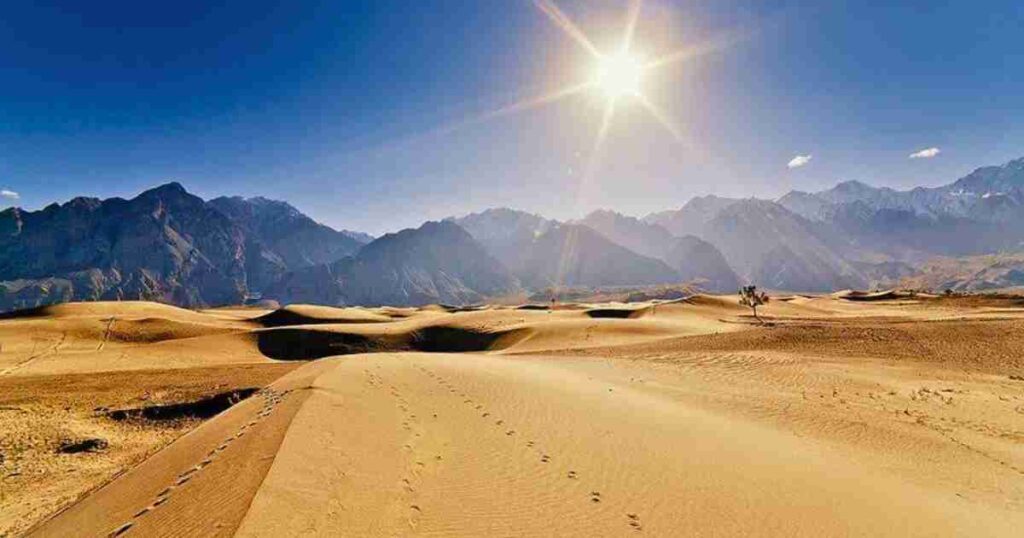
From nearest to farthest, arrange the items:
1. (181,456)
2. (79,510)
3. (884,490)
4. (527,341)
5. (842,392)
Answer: (79,510) < (884,490) < (181,456) < (842,392) < (527,341)

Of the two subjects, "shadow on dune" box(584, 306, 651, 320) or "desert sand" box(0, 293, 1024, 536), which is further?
"shadow on dune" box(584, 306, 651, 320)

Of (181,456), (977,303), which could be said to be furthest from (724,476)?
(977,303)

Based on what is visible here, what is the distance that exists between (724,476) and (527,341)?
30.2 metres

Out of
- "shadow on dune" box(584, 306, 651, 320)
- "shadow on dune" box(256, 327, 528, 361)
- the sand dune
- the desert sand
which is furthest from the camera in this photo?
"shadow on dune" box(584, 306, 651, 320)

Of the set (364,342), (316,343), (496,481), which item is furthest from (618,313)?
(496,481)

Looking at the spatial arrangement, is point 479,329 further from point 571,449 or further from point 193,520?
point 193,520

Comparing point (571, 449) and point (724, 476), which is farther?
point (571, 449)

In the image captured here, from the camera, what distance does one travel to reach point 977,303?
57.4 metres

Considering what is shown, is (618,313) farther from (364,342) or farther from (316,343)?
(316,343)

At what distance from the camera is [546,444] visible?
11.2 metres

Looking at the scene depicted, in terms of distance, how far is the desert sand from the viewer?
7.61m

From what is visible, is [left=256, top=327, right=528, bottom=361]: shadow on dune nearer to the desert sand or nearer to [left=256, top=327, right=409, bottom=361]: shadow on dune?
[left=256, top=327, right=409, bottom=361]: shadow on dune

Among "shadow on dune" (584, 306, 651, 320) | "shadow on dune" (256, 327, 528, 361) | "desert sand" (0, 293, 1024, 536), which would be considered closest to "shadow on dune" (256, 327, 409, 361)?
"shadow on dune" (256, 327, 528, 361)

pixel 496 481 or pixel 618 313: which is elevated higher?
pixel 618 313
